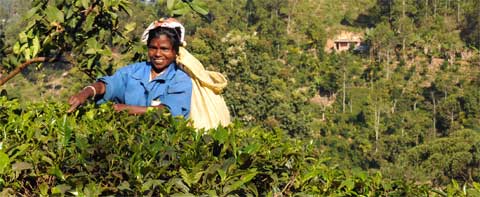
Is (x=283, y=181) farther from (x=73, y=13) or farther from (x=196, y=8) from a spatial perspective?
(x=73, y=13)

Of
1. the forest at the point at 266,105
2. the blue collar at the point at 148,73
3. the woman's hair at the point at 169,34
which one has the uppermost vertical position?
the woman's hair at the point at 169,34

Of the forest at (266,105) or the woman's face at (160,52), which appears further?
the woman's face at (160,52)

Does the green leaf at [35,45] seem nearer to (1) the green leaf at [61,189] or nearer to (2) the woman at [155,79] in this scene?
(2) the woman at [155,79]

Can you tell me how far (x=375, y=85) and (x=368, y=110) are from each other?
365 cm

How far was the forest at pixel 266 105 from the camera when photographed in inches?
44.7

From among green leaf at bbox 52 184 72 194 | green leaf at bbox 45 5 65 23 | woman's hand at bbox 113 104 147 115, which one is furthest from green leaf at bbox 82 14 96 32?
green leaf at bbox 52 184 72 194

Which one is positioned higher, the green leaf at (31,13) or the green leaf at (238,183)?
the green leaf at (31,13)

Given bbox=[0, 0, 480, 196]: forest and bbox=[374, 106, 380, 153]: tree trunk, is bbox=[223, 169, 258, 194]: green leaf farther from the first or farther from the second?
bbox=[374, 106, 380, 153]: tree trunk

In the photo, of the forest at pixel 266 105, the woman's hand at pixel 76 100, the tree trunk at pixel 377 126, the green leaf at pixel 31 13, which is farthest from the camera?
the tree trunk at pixel 377 126

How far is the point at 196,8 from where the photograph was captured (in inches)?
77.7

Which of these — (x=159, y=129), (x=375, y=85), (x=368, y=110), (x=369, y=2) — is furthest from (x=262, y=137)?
(x=369, y=2)

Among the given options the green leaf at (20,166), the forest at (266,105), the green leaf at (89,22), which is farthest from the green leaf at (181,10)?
the green leaf at (20,166)

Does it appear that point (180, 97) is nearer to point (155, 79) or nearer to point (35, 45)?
point (155, 79)

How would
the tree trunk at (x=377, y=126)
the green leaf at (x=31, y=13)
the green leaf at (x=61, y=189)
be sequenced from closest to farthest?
1. the green leaf at (x=61, y=189)
2. the green leaf at (x=31, y=13)
3. the tree trunk at (x=377, y=126)
